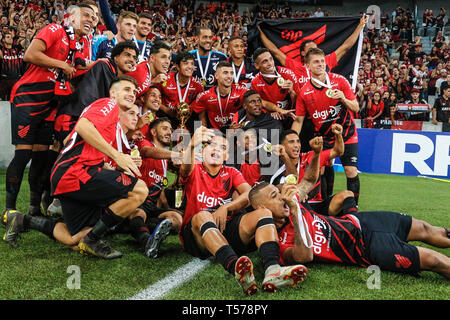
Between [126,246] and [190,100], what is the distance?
8.44ft

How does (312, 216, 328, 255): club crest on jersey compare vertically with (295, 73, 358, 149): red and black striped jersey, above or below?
below

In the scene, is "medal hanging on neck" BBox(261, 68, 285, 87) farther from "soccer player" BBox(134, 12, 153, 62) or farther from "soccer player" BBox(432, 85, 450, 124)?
"soccer player" BBox(432, 85, 450, 124)

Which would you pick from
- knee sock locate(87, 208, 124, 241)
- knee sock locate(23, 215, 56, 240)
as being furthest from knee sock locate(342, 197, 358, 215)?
knee sock locate(23, 215, 56, 240)

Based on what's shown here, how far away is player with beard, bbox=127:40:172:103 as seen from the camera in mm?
4800

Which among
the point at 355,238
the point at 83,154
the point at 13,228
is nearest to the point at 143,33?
the point at 83,154

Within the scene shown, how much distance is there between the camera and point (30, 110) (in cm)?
416

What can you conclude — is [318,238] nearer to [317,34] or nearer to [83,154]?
[83,154]

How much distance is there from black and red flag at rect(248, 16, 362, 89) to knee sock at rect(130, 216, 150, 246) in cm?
503

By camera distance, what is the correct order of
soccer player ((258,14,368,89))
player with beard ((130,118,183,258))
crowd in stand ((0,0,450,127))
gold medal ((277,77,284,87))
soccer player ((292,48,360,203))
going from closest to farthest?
1. player with beard ((130,118,183,258))
2. soccer player ((292,48,360,203))
3. gold medal ((277,77,284,87))
4. soccer player ((258,14,368,89))
5. crowd in stand ((0,0,450,127))

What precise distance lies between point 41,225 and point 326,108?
346 centimetres

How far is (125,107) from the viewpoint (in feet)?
12.0

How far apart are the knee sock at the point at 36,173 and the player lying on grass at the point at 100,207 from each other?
77 centimetres
